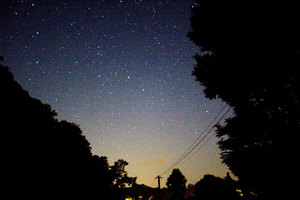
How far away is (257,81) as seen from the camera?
5.88 meters

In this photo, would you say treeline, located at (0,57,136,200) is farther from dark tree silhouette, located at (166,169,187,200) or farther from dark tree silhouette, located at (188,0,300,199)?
dark tree silhouette, located at (166,169,187,200)

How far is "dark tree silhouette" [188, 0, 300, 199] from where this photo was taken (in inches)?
200

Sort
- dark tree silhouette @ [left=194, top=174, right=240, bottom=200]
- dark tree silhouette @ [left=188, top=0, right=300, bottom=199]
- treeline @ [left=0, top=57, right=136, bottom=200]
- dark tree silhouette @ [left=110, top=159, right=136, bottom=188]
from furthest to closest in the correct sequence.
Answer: dark tree silhouette @ [left=110, top=159, right=136, bottom=188]
dark tree silhouette @ [left=194, top=174, right=240, bottom=200]
treeline @ [left=0, top=57, right=136, bottom=200]
dark tree silhouette @ [left=188, top=0, right=300, bottom=199]

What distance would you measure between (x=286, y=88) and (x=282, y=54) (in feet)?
3.52

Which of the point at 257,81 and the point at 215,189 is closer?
the point at 257,81

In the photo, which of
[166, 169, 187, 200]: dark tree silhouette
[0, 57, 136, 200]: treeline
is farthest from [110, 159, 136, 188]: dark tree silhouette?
[0, 57, 136, 200]: treeline

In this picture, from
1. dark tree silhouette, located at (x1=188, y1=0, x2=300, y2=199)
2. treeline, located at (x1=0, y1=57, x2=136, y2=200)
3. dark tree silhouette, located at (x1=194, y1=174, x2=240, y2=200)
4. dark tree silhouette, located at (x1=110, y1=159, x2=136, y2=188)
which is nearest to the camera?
dark tree silhouette, located at (x1=188, y1=0, x2=300, y2=199)

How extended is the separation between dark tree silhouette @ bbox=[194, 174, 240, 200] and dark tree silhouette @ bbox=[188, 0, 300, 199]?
8.91 m

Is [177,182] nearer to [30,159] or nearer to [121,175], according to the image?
[121,175]

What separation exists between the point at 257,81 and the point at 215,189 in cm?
1175

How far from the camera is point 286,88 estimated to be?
17.7 feet

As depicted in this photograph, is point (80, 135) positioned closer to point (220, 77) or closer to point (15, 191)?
point (15, 191)

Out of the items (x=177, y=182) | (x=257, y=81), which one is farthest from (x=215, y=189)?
(x=177, y=182)

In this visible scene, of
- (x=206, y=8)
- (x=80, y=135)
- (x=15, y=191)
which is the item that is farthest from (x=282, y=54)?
(x=80, y=135)
